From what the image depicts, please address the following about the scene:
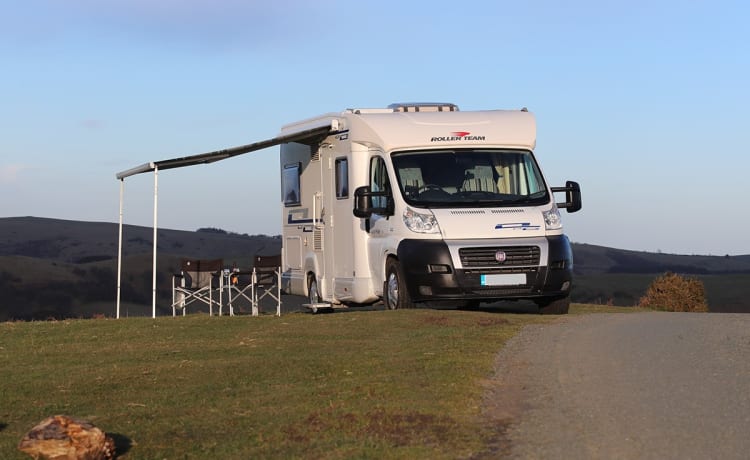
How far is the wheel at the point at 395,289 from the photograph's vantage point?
53.9 feet

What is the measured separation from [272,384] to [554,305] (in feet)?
25.5

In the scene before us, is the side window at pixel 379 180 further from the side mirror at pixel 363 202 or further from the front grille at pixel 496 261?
the front grille at pixel 496 261

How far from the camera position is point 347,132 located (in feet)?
59.5

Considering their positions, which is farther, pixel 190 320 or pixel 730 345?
pixel 190 320

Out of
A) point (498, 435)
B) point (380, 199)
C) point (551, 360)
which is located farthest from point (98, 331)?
point (498, 435)

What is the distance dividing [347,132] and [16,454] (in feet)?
34.4

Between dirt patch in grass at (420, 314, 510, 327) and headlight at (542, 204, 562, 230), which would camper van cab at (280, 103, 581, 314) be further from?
dirt patch in grass at (420, 314, 510, 327)

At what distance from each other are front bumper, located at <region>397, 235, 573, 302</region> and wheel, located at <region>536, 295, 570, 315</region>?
101 centimetres

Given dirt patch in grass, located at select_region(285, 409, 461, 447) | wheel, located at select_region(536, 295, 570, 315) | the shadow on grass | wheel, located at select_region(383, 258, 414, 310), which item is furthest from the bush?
the shadow on grass

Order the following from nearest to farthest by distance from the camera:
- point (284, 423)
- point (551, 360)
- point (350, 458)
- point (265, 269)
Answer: point (350, 458)
point (284, 423)
point (551, 360)
point (265, 269)

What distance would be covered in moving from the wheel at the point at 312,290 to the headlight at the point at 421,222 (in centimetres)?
368

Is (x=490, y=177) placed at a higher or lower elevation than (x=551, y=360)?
higher

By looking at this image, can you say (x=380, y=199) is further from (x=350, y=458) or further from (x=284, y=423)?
(x=350, y=458)

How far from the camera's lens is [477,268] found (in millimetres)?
16156
